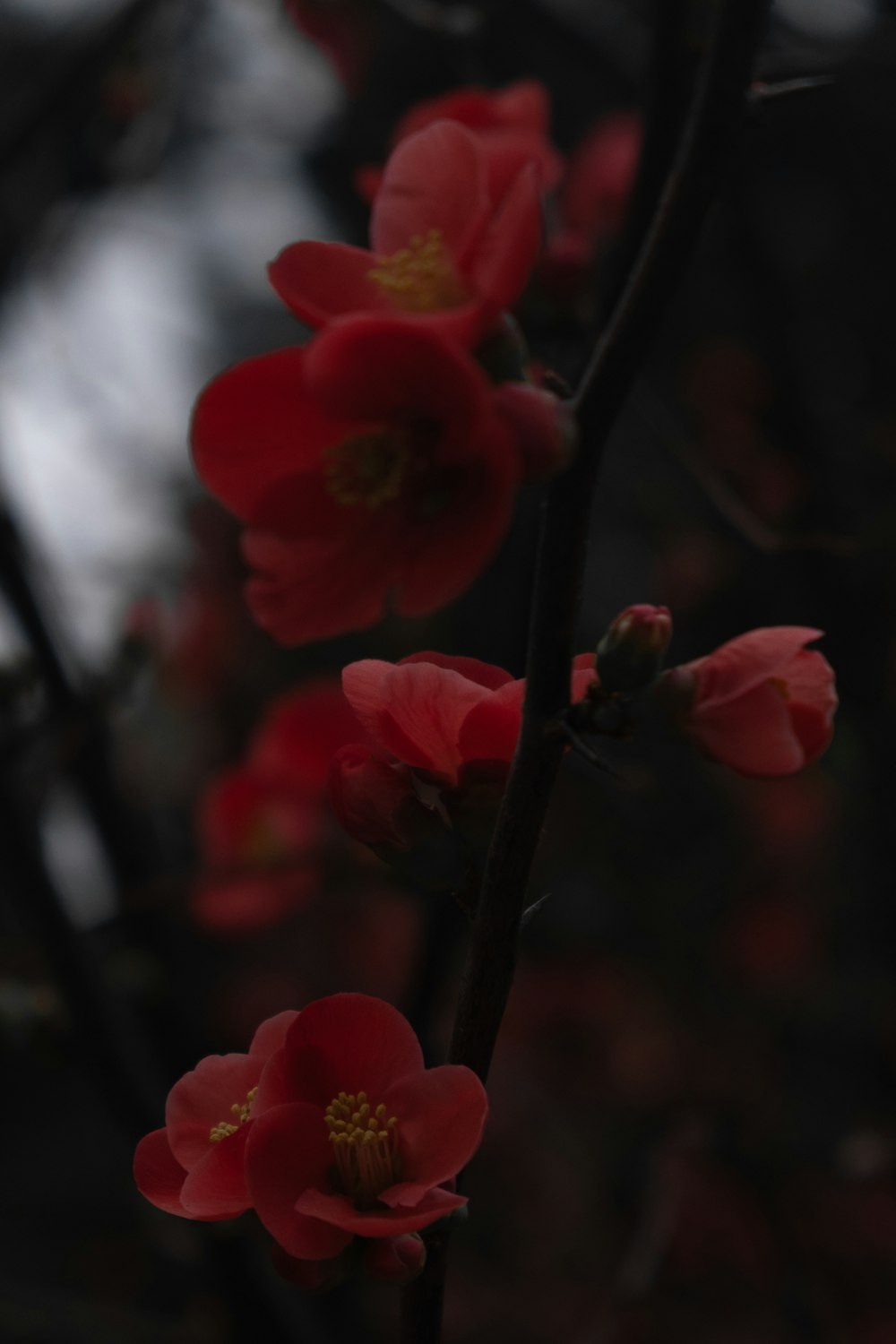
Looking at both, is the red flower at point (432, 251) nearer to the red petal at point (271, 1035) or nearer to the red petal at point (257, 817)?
the red petal at point (271, 1035)

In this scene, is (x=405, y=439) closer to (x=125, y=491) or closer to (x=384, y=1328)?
(x=384, y=1328)

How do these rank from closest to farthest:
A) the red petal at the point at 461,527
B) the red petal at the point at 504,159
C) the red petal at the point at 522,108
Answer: the red petal at the point at 461,527 → the red petal at the point at 504,159 → the red petal at the point at 522,108

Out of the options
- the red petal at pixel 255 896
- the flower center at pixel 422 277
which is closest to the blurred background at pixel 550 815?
the red petal at pixel 255 896

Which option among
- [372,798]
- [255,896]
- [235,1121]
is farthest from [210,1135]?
[255,896]

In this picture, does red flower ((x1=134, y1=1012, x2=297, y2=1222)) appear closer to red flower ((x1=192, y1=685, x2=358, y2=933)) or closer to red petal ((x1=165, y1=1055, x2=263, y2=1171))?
red petal ((x1=165, y1=1055, x2=263, y2=1171))

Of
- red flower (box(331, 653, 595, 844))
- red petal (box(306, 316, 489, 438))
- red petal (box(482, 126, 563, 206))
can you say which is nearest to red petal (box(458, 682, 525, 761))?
red flower (box(331, 653, 595, 844))

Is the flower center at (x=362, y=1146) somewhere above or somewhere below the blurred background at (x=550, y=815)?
above

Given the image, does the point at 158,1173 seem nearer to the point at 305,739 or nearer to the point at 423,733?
the point at 423,733
